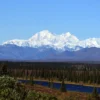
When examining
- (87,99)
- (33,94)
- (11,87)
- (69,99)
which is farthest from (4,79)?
(87,99)

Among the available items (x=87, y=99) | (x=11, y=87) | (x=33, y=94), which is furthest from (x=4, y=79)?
(x=87, y=99)

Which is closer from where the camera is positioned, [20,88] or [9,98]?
[9,98]

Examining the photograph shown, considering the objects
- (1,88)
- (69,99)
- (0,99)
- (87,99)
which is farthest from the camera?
(87,99)

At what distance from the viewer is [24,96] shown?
2758cm

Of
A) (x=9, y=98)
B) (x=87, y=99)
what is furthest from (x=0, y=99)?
(x=87, y=99)

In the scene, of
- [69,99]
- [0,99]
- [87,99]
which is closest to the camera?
[0,99]

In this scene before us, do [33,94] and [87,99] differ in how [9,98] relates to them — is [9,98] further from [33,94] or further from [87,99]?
[87,99]

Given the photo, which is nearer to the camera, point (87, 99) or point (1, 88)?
point (1, 88)

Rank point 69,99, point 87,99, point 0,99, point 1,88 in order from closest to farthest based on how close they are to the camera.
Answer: point 0,99 → point 1,88 → point 69,99 → point 87,99

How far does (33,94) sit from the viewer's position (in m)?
27.4

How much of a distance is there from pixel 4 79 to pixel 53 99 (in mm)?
4401

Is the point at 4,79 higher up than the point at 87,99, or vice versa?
Answer: the point at 4,79

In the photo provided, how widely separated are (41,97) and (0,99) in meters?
3.87

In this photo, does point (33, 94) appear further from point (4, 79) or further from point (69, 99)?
point (69, 99)
